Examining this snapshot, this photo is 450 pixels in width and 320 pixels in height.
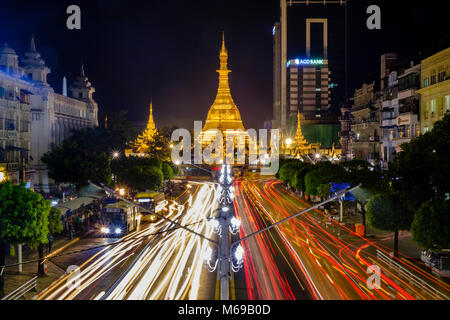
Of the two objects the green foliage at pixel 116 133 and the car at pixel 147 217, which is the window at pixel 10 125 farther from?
the green foliage at pixel 116 133

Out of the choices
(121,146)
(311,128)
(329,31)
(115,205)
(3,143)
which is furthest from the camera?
(329,31)

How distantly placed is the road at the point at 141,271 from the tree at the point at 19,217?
2692 millimetres

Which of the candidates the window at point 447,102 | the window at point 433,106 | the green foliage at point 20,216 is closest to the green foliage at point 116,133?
the window at point 433,106

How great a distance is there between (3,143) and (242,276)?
37758 mm

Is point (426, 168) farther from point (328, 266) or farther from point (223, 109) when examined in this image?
point (223, 109)

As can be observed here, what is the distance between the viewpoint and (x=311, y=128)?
174875 mm

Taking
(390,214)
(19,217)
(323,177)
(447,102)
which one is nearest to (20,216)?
(19,217)

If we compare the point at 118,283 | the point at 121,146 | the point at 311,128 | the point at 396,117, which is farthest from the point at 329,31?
the point at 118,283

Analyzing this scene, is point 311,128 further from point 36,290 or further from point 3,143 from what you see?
point 36,290

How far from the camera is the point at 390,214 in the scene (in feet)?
99.3

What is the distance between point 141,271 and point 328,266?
380 inches

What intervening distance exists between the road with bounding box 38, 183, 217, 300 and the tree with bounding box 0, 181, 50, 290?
2692 millimetres

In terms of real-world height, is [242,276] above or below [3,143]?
below

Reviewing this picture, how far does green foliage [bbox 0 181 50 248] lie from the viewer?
24453 mm
